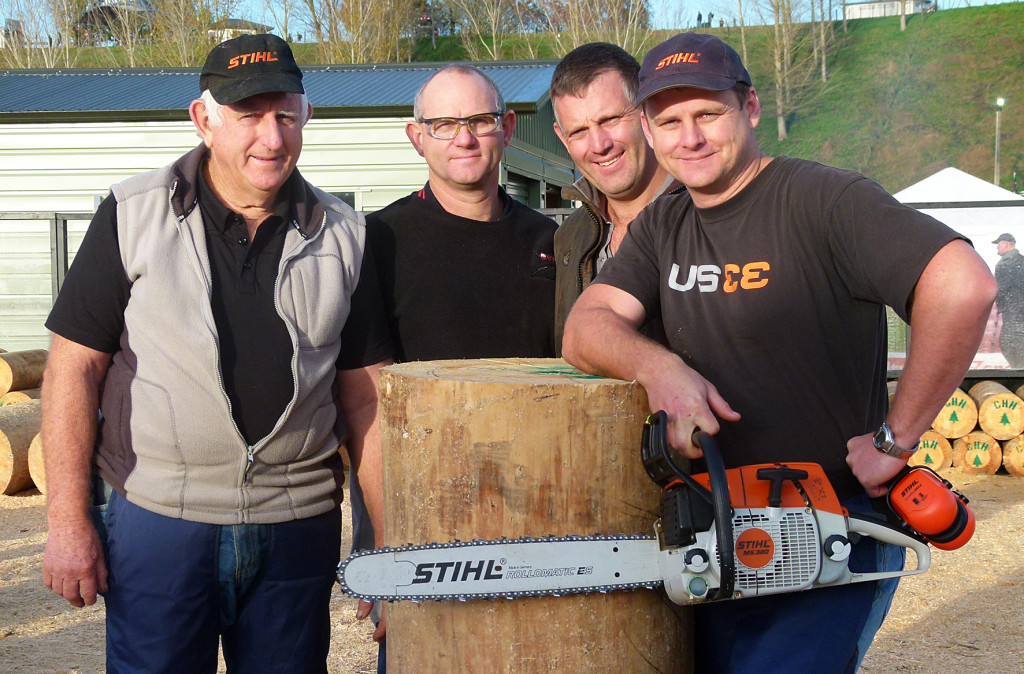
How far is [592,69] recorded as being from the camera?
2832 millimetres

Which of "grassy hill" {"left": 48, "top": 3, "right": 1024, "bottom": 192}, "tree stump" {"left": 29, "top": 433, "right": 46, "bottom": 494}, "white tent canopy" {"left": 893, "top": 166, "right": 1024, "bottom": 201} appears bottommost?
"tree stump" {"left": 29, "top": 433, "right": 46, "bottom": 494}

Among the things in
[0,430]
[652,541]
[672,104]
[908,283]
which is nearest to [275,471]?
[652,541]

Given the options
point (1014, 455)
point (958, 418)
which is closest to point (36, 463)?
point (958, 418)

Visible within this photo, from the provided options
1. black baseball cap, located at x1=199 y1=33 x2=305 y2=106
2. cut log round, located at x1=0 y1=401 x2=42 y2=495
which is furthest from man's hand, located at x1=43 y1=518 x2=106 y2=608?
cut log round, located at x1=0 y1=401 x2=42 y2=495

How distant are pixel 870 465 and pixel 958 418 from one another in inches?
264

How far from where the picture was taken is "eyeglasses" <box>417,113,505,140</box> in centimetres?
294

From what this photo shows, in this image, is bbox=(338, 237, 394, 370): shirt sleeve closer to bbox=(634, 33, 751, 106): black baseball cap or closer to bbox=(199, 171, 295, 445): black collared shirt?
bbox=(199, 171, 295, 445): black collared shirt

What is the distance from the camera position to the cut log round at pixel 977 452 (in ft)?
26.0

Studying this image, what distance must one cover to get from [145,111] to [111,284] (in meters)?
11.2

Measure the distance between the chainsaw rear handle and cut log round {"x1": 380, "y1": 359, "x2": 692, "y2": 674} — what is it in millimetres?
78

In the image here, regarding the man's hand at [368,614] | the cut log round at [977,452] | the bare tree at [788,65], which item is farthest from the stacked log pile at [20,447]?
the bare tree at [788,65]

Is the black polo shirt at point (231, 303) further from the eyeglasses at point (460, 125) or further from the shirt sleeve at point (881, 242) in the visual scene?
the shirt sleeve at point (881, 242)

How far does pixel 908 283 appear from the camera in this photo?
5.76 ft

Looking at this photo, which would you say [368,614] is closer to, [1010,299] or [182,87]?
[1010,299]
